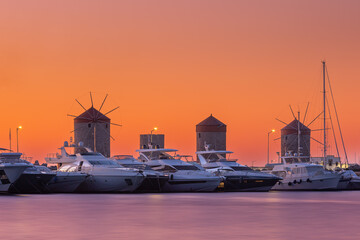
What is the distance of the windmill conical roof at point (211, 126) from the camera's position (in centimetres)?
17138

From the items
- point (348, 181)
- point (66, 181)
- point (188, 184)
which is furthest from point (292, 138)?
point (66, 181)

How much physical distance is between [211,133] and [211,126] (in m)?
1.92

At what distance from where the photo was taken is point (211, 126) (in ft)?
563

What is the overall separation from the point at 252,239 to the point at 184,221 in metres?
8.10

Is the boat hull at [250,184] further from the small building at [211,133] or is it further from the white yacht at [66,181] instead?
the small building at [211,133]

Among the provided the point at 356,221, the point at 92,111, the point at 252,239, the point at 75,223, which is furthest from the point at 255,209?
the point at 92,111

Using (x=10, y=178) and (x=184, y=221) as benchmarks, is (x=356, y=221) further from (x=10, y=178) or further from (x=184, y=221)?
(x=10, y=178)

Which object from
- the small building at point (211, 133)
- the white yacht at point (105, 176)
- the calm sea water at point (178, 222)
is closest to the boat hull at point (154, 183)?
the white yacht at point (105, 176)

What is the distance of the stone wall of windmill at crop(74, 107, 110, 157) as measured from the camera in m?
152

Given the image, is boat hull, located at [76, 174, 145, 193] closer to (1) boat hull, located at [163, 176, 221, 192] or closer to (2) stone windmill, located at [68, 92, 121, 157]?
(1) boat hull, located at [163, 176, 221, 192]

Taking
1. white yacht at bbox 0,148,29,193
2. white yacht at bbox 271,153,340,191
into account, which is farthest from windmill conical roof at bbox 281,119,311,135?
white yacht at bbox 0,148,29,193

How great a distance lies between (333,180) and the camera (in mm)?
77688

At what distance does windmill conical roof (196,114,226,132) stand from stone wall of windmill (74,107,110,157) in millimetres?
25589

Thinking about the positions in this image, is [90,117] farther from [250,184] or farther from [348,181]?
[250,184]
